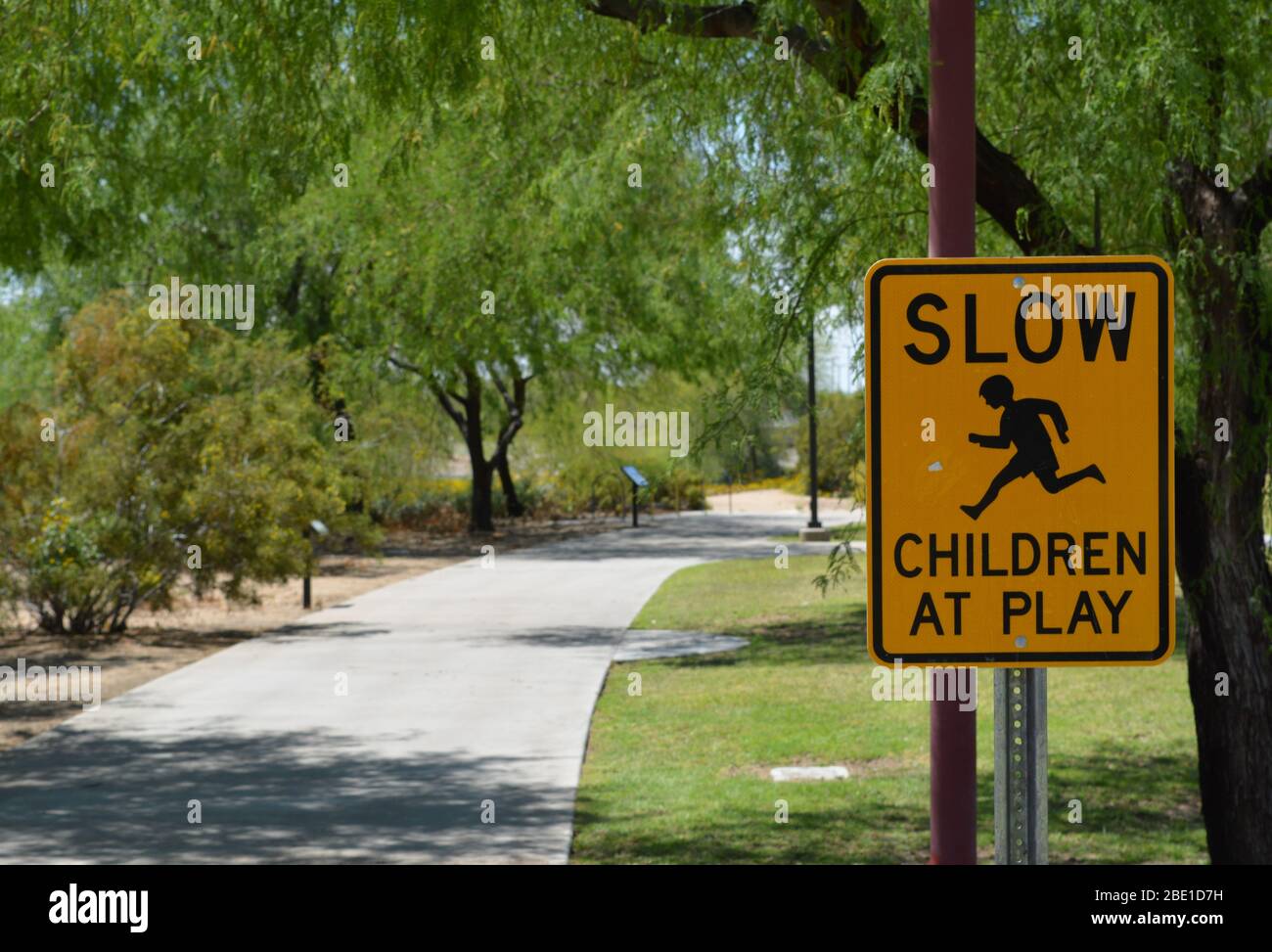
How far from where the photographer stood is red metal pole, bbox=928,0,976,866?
3.85 m

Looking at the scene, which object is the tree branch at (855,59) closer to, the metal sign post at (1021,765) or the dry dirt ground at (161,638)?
the metal sign post at (1021,765)

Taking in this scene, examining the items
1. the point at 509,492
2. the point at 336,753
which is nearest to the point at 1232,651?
the point at 336,753

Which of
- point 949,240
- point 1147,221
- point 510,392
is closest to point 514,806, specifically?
point 1147,221

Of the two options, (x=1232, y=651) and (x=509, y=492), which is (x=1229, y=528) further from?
(x=509, y=492)

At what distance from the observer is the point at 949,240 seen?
3.94m

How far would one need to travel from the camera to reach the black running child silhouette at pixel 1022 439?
10.7 feet

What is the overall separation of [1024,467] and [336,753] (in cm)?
941

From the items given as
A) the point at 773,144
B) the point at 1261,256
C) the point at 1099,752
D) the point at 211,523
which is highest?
the point at 773,144

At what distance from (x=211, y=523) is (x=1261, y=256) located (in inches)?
535

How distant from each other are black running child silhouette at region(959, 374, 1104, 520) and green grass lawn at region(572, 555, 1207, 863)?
5.76 m

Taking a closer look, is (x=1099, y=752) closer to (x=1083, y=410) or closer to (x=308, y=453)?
(x=1083, y=410)

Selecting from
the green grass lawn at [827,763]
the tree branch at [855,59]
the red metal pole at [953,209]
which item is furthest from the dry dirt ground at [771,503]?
the red metal pole at [953,209]

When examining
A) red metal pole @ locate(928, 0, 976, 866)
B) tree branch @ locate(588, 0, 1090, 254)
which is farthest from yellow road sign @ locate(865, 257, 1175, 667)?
tree branch @ locate(588, 0, 1090, 254)

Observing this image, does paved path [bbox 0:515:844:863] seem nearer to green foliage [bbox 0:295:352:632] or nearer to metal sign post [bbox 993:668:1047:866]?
green foliage [bbox 0:295:352:632]
